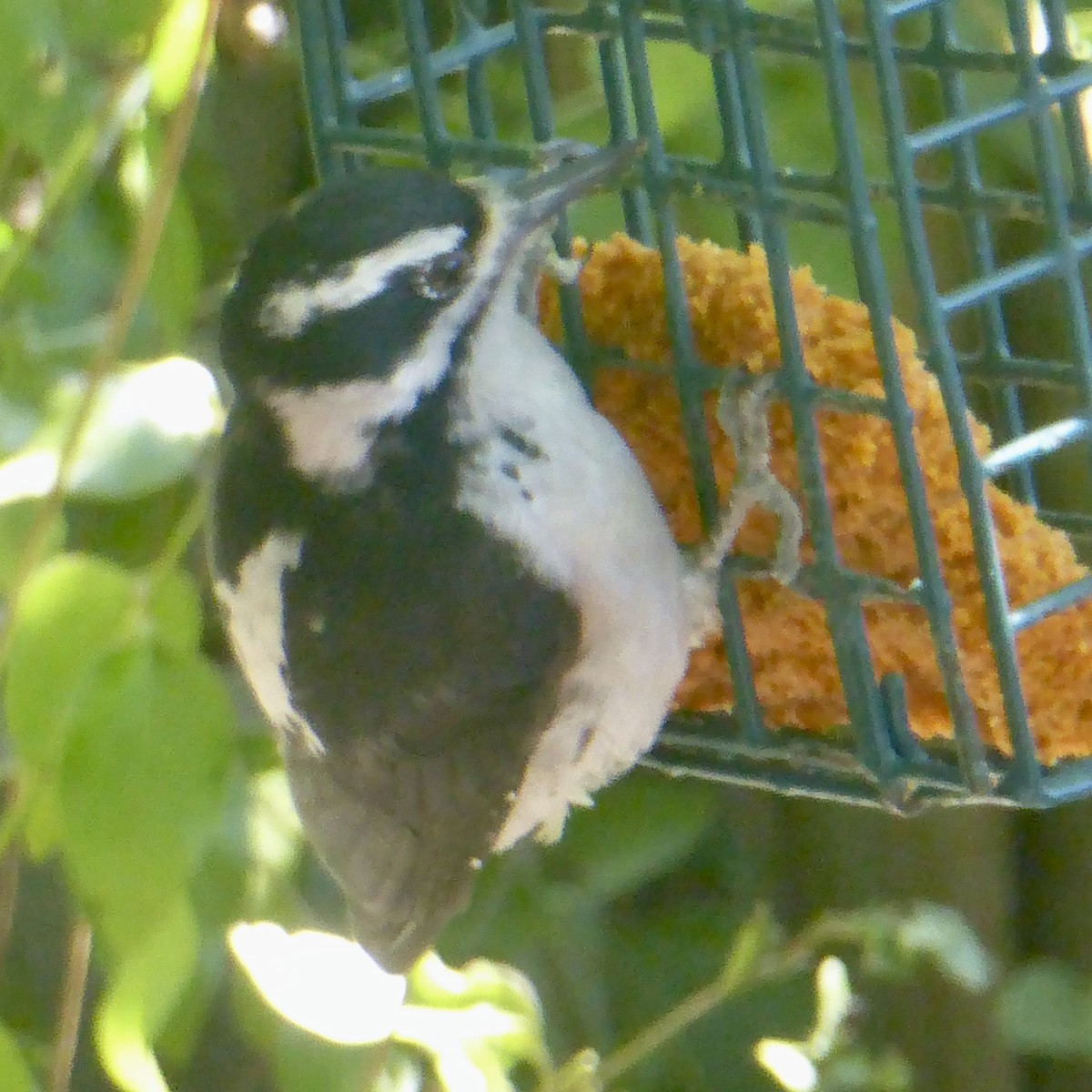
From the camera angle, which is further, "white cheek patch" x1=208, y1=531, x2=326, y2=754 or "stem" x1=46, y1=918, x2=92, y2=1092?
"stem" x1=46, y1=918, x2=92, y2=1092

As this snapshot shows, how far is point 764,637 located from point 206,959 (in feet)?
1.32

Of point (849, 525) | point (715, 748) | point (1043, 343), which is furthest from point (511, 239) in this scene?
point (1043, 343)

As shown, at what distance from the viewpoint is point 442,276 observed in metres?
0.84

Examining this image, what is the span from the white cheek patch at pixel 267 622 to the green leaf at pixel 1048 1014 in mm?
691

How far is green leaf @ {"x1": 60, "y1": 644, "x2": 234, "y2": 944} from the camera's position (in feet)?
2.75

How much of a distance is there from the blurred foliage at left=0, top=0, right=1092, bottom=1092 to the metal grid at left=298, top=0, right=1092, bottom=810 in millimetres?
85

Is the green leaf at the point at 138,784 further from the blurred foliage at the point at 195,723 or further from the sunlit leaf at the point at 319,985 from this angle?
the sunlit leaf at the point at 319,985

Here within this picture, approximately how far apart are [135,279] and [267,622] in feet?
0.68

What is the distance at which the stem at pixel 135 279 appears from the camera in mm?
839

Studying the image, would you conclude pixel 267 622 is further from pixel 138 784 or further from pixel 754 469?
pixel 754 469

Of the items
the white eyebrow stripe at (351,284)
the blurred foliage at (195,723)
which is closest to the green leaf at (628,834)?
the blurred foliage at (195,723)

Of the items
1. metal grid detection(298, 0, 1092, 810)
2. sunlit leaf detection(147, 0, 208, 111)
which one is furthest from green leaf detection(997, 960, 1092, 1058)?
sunlit leaf detection(147, 0, 208, 111)

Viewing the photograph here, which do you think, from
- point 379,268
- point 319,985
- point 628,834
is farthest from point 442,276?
point 628,834

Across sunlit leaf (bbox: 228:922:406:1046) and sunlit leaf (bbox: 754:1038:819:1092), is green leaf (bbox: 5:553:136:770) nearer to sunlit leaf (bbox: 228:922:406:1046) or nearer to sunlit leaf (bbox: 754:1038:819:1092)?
sunlit leaf (bbox: 228:922:406:1046)
